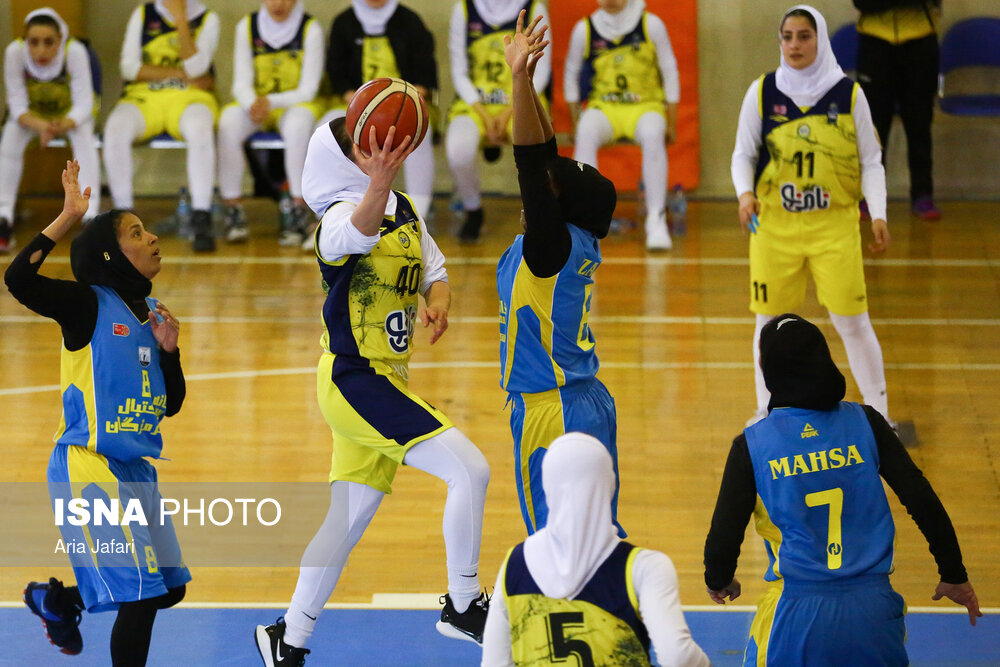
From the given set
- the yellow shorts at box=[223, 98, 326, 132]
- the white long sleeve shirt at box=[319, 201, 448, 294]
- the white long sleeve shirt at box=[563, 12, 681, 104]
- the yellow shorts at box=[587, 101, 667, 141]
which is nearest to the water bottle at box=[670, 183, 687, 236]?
the yellow shorts at box=[587, 101, 667, 141]

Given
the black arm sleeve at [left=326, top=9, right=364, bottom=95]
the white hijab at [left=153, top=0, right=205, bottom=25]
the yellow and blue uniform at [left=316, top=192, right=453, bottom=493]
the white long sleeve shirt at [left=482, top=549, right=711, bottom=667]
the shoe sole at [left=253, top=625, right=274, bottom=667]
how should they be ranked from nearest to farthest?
the white long sleeve shirt at [left=482, top=549, right=711, bottom=667], the yellow and blue uniform at [left=316, top=192, right=453, bottom=493], the shoe sole at [left=253, top=625, right=274, bottom=667], the black arm sleeve at [left=326, top=9, right=364, bottom=95], the white hijab at [left=153, top=0, right=205, bottom=25]

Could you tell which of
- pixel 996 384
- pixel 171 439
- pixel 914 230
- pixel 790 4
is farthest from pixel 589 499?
pixel 790 4

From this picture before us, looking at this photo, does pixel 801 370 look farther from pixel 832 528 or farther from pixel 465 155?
pixel 465 155

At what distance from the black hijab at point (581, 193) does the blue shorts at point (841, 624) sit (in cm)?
139

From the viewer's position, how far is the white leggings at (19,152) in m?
10.2

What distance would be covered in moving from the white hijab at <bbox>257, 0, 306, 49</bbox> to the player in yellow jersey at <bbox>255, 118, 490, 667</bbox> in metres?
6.22

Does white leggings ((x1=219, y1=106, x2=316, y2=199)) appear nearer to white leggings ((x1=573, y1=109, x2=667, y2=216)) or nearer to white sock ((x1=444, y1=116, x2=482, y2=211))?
white sock ((x1=444, y1=116, x2=482, y2=211))

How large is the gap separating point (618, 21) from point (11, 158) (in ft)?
15.8

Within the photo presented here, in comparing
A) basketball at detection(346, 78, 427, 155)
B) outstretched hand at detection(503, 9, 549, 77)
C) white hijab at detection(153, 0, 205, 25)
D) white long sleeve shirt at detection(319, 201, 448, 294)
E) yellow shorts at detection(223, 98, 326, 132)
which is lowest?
white long sleeve shirt at detection(319, 201, 448, 294)

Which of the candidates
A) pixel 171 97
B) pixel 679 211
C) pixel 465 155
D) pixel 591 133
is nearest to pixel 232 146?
pixel 171 97

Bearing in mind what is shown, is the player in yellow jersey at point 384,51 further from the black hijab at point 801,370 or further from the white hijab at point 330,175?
the black hijab at point 801,370

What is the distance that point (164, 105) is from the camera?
10406 mm

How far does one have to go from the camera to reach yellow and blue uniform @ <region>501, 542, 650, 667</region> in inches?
119

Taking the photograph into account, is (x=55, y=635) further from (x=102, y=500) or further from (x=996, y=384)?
(x=996, y=384)
